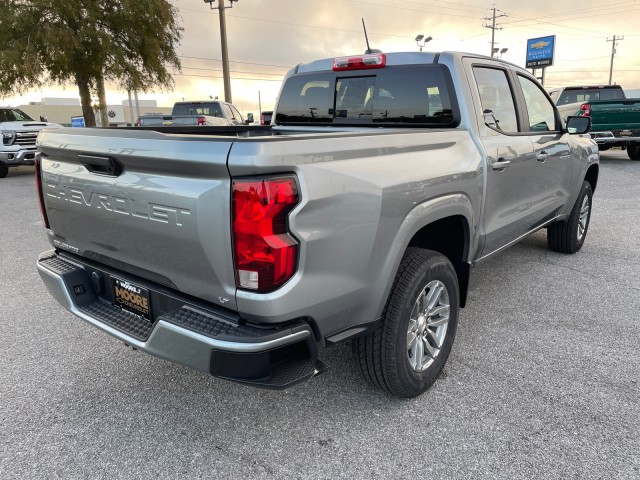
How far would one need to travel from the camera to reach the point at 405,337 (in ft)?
8.16

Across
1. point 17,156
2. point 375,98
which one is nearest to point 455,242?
point 375,98

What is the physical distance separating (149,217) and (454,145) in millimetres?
1786

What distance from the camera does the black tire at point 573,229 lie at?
5.13 meters

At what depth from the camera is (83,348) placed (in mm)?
3344

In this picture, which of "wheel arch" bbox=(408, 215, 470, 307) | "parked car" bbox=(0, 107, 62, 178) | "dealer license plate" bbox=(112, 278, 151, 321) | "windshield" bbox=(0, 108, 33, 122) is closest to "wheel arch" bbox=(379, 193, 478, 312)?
"wheel arch" bbox=(408, 215, 470, 307)

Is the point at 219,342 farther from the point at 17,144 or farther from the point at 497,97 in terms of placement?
the point at 17,144

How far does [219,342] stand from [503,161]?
2353 millimetres

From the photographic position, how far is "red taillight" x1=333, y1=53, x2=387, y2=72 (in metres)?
3.44

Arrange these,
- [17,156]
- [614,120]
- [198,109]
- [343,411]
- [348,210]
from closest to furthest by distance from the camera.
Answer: [348,210] < [343,411] < [614,120] < [17,156] < [198,109]

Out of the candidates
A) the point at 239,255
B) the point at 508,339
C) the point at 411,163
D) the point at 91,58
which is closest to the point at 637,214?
the point at 508,339

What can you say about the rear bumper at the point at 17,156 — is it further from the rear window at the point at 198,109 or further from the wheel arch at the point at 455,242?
the wheel arch at the point at 455,242

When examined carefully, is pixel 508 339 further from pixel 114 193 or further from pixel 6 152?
pixel 6 152

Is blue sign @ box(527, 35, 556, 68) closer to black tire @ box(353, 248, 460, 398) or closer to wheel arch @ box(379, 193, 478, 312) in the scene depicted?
wheel arch @ box(379, 193, 478, 312)

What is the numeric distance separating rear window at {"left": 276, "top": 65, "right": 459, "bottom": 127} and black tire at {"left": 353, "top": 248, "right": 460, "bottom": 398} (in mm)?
1063
